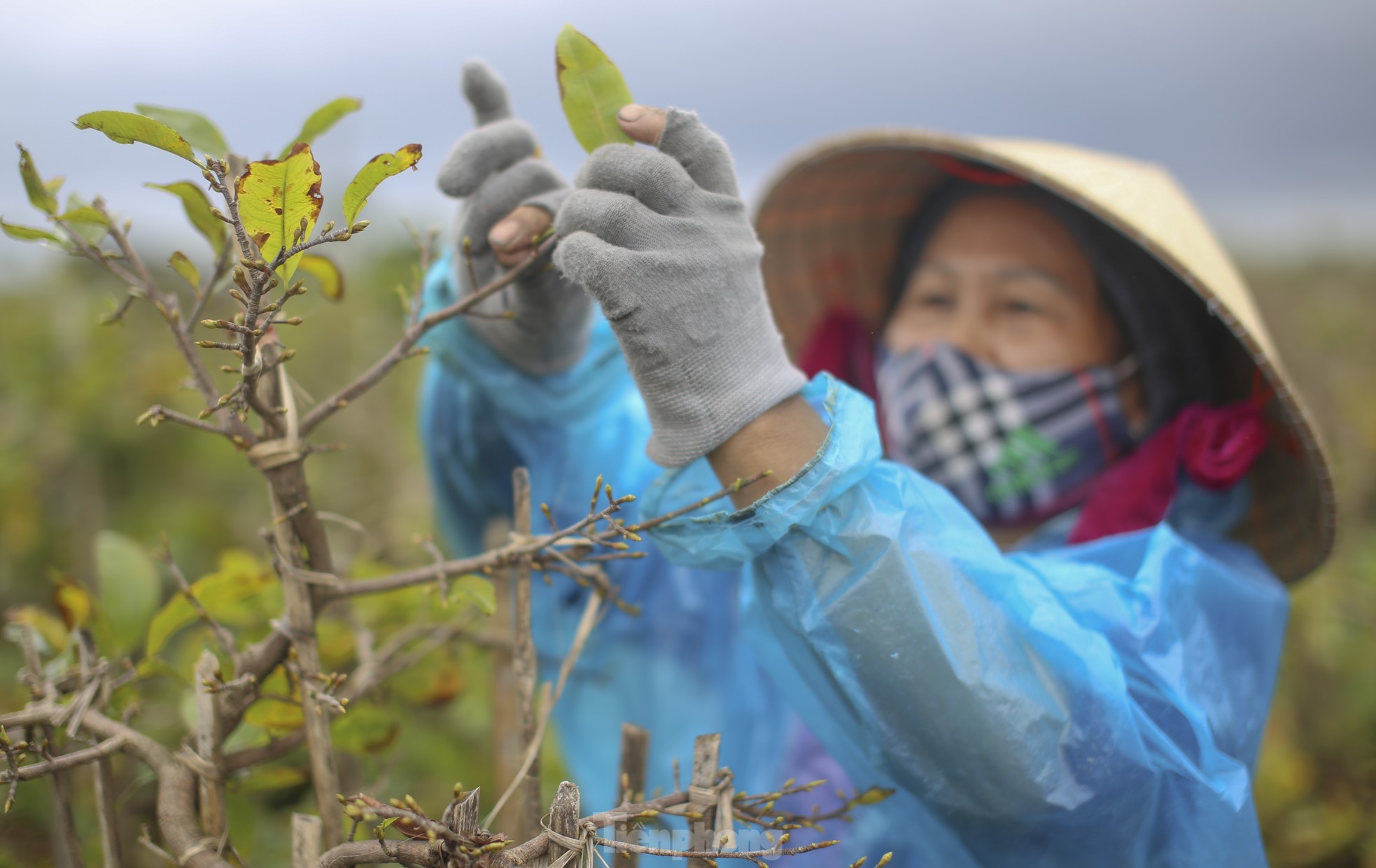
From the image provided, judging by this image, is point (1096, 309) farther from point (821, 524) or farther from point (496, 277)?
point (496, 277)

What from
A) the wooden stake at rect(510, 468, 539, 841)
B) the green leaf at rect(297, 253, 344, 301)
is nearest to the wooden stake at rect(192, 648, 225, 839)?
the wooden stake at rect(510, 468, 539, 841)

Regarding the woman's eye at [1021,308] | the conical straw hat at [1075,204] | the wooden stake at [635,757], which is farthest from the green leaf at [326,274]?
the woman's eye at [1021,308]

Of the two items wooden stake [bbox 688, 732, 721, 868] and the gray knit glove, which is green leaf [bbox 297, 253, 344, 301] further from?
wooden stake [bbox 688, 732, 721, 868]

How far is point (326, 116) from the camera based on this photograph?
2.65ft

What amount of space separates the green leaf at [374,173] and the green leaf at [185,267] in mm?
173

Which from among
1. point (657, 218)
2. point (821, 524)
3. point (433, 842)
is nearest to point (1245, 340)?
point (821, 524)

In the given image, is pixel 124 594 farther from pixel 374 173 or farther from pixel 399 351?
pixel 374 173

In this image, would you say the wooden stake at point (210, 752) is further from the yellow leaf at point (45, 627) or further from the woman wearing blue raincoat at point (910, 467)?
the woman wearing blue raincoat at point (910, 467)

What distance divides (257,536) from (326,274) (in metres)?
0.67

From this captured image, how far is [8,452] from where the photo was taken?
2.04m

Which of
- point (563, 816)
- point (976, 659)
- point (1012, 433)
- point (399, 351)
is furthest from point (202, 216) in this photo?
point (1012, 433)

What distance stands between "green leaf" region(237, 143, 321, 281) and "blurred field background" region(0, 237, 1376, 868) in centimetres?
73

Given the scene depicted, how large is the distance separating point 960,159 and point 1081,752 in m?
0.96

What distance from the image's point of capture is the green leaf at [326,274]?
0.86 m
